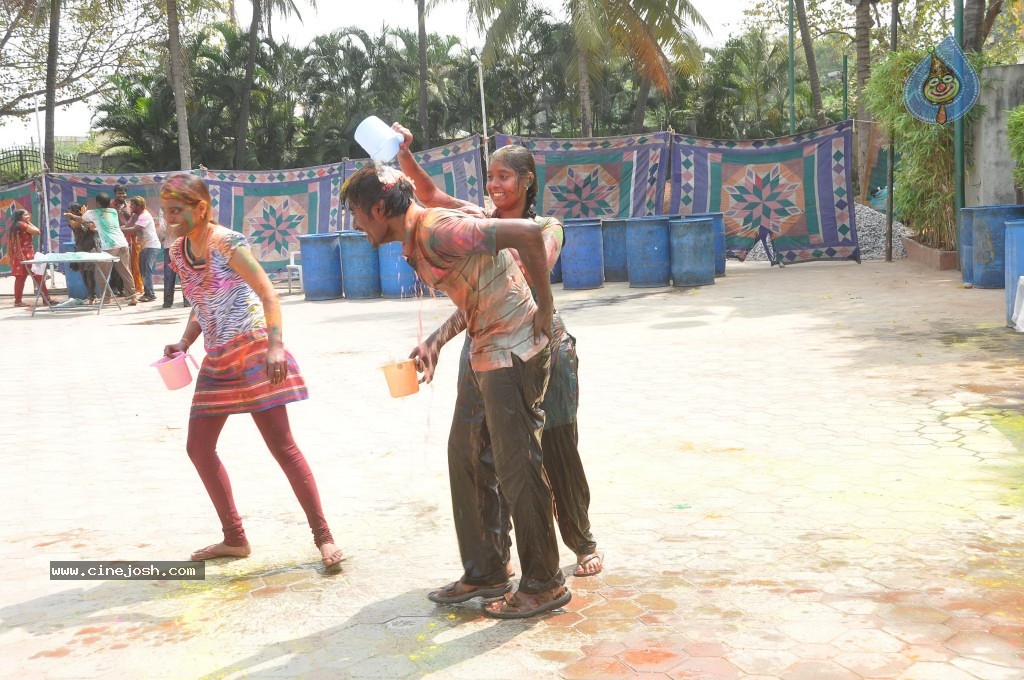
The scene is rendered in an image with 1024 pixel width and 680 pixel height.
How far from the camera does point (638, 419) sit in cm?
631

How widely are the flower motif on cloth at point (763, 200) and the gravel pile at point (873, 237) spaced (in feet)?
5.27

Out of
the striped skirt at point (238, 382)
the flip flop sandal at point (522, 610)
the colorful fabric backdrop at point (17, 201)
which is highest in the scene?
the colorful fabric backdrop at point (17, 201)

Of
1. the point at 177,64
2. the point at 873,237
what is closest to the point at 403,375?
the point at 873,237

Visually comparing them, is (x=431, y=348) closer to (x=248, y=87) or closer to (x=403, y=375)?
(x=403, y=375)

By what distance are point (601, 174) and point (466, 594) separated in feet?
46.1

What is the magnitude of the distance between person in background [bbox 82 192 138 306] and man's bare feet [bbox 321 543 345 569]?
12576 mm

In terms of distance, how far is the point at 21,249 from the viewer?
16141 millimetres

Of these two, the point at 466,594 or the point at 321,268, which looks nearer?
the point at 466,594

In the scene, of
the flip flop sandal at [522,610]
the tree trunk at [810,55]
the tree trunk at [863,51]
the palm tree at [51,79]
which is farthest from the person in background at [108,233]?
the tree trunk at [810,55]

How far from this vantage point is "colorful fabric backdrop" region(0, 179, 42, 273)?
1902 cm

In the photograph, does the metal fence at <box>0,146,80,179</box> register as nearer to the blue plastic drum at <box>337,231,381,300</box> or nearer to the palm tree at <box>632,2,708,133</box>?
the palm tree at <box>632,2,708,133</box>

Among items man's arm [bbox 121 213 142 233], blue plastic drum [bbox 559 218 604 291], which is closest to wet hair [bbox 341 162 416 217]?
blue plastic drum [bbox 559 218 604 291]

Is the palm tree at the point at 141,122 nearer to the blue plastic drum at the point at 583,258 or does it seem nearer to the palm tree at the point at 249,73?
the palm tree at the point at 249,73

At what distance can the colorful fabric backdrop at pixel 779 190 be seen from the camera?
52.9 ft
